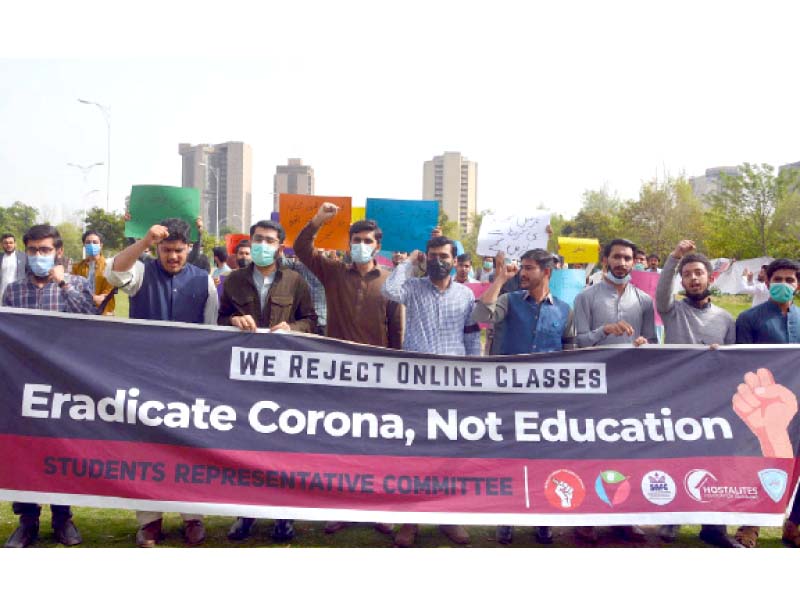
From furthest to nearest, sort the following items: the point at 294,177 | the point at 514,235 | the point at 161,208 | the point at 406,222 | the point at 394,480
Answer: the point at 294,177 → the point at 514,235 → the point at 406,222 → the point at 161,208 → the point at 394,480

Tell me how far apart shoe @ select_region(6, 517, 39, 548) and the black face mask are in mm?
3039

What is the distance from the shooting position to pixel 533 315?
554 cm

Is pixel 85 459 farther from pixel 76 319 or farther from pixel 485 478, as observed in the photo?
pixel 485 478

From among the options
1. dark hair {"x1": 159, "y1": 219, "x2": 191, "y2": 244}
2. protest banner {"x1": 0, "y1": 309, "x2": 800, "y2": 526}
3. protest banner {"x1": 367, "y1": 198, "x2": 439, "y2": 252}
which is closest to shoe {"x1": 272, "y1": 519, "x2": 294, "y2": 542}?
protest banner {"x1": 0, "y1": 309, "x2": 800, "y2": 526}

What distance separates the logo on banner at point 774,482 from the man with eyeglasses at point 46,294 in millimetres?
4449

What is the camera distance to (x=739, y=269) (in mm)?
33594

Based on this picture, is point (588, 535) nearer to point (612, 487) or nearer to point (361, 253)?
point (612, 487)

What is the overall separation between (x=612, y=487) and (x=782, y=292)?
6.19ft

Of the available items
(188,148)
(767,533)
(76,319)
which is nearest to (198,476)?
(76,319)

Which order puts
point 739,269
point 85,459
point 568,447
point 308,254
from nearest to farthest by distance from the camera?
1. point 85,459
2. point 568,447
3. point 308,254
4. point 739,269

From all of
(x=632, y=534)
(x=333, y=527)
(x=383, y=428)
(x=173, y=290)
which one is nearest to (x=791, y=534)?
(x=632, y=534)

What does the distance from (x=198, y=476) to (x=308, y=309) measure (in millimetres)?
1372

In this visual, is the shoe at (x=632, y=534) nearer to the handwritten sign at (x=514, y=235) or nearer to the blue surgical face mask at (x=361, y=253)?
the blue surgical face mask at (x=361, y=253)

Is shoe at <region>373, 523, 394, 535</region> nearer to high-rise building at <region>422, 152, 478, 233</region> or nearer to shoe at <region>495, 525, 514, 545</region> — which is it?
shoe at <region>495, 525, 514, 545</region>
